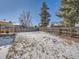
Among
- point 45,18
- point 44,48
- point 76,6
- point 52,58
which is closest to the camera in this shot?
point 52,58

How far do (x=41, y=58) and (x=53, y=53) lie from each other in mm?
1088

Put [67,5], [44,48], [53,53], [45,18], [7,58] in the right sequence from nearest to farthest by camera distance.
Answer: [7,58] < [53,53] < [44,48] < [67,5] < [45,18]

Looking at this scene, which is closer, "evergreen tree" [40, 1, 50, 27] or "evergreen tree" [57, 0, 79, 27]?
"evergreen tree" [57, 0, 79, 27]

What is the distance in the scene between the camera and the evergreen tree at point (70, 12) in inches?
890

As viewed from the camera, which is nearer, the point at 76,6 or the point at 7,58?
the point at 7,58

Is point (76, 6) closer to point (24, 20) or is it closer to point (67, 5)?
point (67, 5)

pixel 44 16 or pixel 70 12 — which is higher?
pixel 44 16

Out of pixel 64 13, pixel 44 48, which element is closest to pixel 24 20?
pixel 64 13

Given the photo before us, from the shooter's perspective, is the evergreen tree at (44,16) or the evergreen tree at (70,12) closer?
the evergreen tree at (70,12)

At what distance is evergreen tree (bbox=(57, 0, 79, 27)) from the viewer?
2259 cm

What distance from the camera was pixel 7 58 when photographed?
8320 millimetres

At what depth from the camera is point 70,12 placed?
23062mm

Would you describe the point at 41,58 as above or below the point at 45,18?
below

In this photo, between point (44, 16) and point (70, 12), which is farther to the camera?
point (44, 16)
